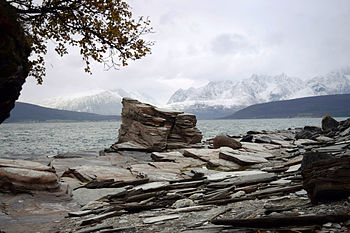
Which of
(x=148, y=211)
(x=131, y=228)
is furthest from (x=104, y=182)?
(x=131, y=228)

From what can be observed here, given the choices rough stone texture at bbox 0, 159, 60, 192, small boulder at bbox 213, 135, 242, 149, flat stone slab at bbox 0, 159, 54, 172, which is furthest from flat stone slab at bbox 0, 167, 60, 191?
small boulder at bbox 213, 135, 242, 149

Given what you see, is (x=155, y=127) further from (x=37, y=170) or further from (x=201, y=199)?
(x=201, y=199)

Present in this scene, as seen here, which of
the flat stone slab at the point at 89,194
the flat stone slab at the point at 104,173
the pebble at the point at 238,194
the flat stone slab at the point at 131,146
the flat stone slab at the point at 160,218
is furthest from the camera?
the flat stone slab at the point at 131,146

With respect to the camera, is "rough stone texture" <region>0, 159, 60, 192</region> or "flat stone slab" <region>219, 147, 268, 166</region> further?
"flat stone slab" <region>219, 147, 268, 166</region>

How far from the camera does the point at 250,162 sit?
17078 millimetres

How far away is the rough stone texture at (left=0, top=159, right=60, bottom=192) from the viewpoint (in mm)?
11320

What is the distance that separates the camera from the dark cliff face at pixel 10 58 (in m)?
6.13

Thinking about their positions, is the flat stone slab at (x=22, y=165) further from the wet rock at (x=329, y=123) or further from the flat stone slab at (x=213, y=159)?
the wet rock at (x=329, y=123)

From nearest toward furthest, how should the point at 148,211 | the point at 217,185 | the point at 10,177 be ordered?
the point at 148,211, the point at 217,185, the point at 10,177

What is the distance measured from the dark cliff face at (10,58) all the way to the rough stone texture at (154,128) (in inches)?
764

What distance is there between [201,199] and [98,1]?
7643 mm

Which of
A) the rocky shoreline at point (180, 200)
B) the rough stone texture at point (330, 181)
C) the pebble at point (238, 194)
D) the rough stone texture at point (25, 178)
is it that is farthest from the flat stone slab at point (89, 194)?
the rough stone texture at point (330, 181)

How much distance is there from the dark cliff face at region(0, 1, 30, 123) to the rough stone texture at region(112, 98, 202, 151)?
19.4 m

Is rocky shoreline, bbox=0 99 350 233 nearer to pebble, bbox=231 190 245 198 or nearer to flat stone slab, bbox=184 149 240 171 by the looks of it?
pebble, bbox=231 190 245 198
